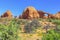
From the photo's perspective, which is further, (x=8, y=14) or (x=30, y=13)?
(x=8, y=14)

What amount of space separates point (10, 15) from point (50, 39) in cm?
6306

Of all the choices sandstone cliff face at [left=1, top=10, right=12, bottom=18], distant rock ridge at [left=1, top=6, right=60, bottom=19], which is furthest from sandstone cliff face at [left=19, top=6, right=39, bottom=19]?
sandstone cliff face at [left=1, top=10, right=12, bottom=18]

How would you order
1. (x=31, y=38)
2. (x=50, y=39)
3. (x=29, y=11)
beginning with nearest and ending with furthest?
(x=50, y=39) → (x=31, y=38) → (x=29, y=11)

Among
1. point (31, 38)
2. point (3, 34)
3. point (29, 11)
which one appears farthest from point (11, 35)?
point (29, 11)

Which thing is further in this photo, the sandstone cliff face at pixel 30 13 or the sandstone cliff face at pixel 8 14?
the sandstone cliff face at pixel 8 14

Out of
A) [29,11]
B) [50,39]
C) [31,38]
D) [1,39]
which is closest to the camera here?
[50,39]

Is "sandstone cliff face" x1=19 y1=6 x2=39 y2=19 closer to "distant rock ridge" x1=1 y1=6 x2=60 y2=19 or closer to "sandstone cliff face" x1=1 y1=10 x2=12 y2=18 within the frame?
"distant rock ridge" x1=1 y1=6 x2=60 y2=19

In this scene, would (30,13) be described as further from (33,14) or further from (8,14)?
(8,14)

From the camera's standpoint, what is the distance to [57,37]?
19.4m

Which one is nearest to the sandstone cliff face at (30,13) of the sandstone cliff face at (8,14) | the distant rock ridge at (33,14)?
the distant rock ridge at (33,14)

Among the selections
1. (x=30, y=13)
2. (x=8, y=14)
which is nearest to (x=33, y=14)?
(x=30, y=13)

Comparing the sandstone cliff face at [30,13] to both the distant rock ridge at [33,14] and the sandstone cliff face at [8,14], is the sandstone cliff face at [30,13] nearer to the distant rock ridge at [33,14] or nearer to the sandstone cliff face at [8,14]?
the distant rock ridge at [33,14]

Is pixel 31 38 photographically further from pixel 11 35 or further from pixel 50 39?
pixel 50 39

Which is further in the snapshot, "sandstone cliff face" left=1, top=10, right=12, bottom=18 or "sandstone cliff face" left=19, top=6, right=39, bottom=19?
"sandstone cliff face" left=1, top=10, right=12, bottom=18
